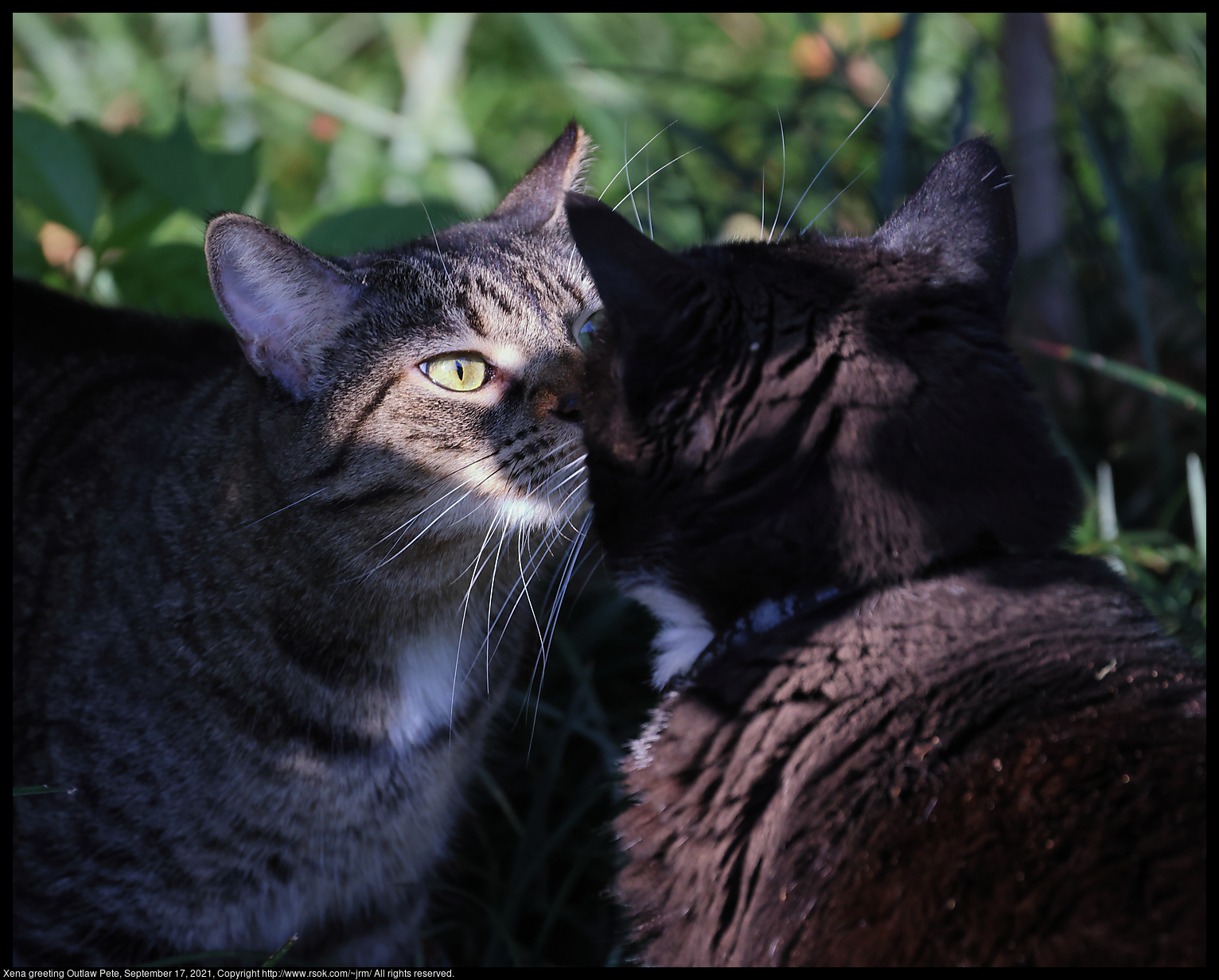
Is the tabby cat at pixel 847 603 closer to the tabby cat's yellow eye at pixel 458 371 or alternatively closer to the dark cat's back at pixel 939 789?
the dark cat's back at pixel 939 789

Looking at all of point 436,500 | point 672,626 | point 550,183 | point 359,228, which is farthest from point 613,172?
point 672,626

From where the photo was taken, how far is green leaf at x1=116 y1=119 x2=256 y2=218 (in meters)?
1.92

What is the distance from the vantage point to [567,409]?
1205 millimetres

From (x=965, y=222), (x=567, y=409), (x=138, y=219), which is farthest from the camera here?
(x=138, y=219)

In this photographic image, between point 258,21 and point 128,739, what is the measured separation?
11.5 ft

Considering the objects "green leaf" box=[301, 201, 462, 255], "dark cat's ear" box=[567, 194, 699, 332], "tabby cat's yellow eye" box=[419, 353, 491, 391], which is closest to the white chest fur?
"tabby cat's yellow eye" box=[419, 353, 491, 391]

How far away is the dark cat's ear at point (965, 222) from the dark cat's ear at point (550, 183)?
58 cm

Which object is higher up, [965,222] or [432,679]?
[965,222]

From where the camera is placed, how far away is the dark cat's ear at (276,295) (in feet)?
3.85

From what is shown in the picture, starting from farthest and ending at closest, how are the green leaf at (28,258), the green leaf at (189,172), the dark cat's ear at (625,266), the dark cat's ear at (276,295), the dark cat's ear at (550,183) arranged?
the green leaf at (28,258) → the green leaf at (189,172) → the dark cat's ear at (550,183) → the dark cat's ear at (276,295) → the dark cat's ear at (625,266)

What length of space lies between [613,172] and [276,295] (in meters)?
1.84

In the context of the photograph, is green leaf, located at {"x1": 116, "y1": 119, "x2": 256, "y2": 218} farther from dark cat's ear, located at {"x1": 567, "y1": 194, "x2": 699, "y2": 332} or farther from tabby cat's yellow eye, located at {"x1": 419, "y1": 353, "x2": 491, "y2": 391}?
dark cat's ear, located at {"x1": 567, "y1": 194, "x2": 699, "y2": 332}

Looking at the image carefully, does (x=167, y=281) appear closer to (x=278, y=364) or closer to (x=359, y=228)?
(x=359, y=228)

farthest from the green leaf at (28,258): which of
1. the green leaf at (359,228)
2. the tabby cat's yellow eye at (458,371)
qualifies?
the tabby cat's yellow eye at (458,371)
